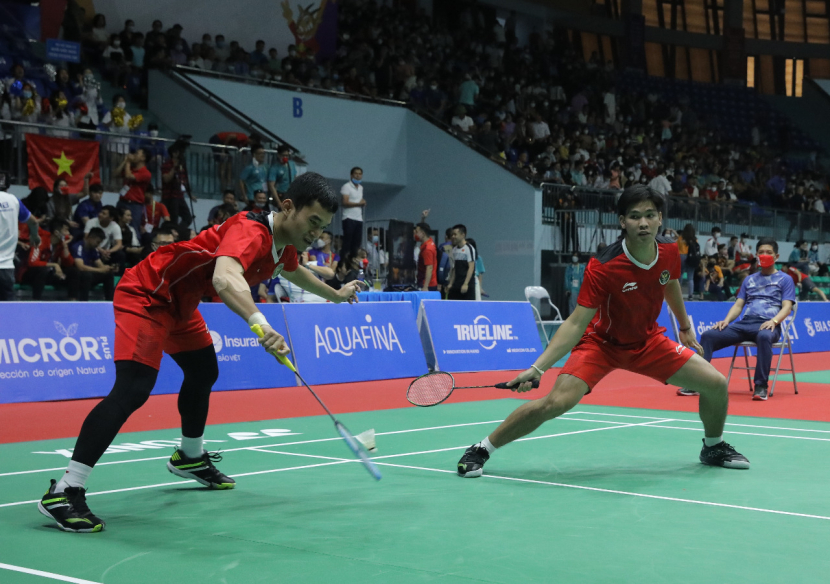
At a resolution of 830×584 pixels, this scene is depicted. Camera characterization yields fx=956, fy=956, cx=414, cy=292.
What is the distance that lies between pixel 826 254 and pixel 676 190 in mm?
4933

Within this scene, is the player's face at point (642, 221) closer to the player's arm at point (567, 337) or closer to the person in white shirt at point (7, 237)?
the player's arm at point (567, 337)

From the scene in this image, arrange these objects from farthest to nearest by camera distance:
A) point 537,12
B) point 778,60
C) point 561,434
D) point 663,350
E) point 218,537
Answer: point 778,60 < point 537,12 < point 561,434 < point 663,350 < point 218,537

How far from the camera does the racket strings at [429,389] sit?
6.50 metres

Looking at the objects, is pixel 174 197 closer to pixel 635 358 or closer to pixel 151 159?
pixel 151 159

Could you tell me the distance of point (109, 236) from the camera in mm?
13695

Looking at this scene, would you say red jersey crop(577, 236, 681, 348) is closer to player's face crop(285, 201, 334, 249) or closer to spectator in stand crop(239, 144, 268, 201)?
player's face crop(285, 201, 334, 249)

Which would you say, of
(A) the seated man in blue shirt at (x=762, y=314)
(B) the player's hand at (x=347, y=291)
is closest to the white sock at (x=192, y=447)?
(B) the player's hand at (x=347, y=291)

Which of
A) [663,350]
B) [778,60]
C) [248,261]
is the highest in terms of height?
[778,60]

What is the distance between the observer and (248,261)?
4.76 metres

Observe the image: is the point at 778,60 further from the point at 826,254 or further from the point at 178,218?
the point at 178,218

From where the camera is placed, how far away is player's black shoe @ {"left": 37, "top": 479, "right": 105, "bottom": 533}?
14.8 ft

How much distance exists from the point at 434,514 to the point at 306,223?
5.44 feet

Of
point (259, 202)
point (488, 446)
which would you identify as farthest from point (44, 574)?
point (259, 202)

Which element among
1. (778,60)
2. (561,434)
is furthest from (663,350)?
(778,60)
